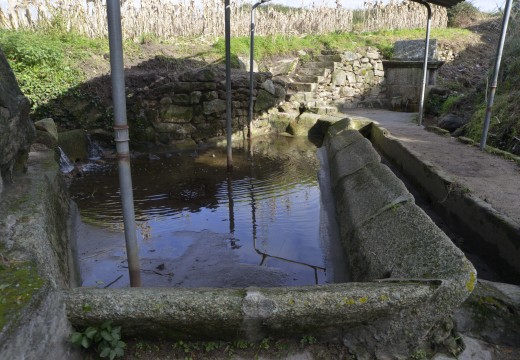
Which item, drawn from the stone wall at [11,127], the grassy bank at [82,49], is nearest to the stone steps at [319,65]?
the grassy bank at [82,49]

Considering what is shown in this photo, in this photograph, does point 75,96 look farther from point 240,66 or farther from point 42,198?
point 42,198

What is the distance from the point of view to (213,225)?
4297 mm

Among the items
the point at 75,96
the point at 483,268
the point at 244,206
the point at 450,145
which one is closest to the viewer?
the point at 483,268

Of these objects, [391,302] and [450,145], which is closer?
[391,302]

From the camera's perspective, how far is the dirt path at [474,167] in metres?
3.38

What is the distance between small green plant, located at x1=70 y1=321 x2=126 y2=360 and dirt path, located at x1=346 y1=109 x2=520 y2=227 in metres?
2.81

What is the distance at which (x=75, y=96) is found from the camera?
25.8ft

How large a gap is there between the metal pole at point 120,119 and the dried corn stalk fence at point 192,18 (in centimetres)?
952

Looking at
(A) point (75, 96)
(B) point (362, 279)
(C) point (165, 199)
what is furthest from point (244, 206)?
(A) point (75, 96)

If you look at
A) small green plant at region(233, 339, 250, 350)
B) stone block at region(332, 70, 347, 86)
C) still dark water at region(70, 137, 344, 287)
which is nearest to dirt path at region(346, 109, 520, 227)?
still dark water at region(70, 137, 344, 287)

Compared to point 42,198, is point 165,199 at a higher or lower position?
lower

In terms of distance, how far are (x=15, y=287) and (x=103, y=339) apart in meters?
0.42

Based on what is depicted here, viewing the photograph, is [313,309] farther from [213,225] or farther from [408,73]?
[408,73]

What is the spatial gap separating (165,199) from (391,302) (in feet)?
12.7
